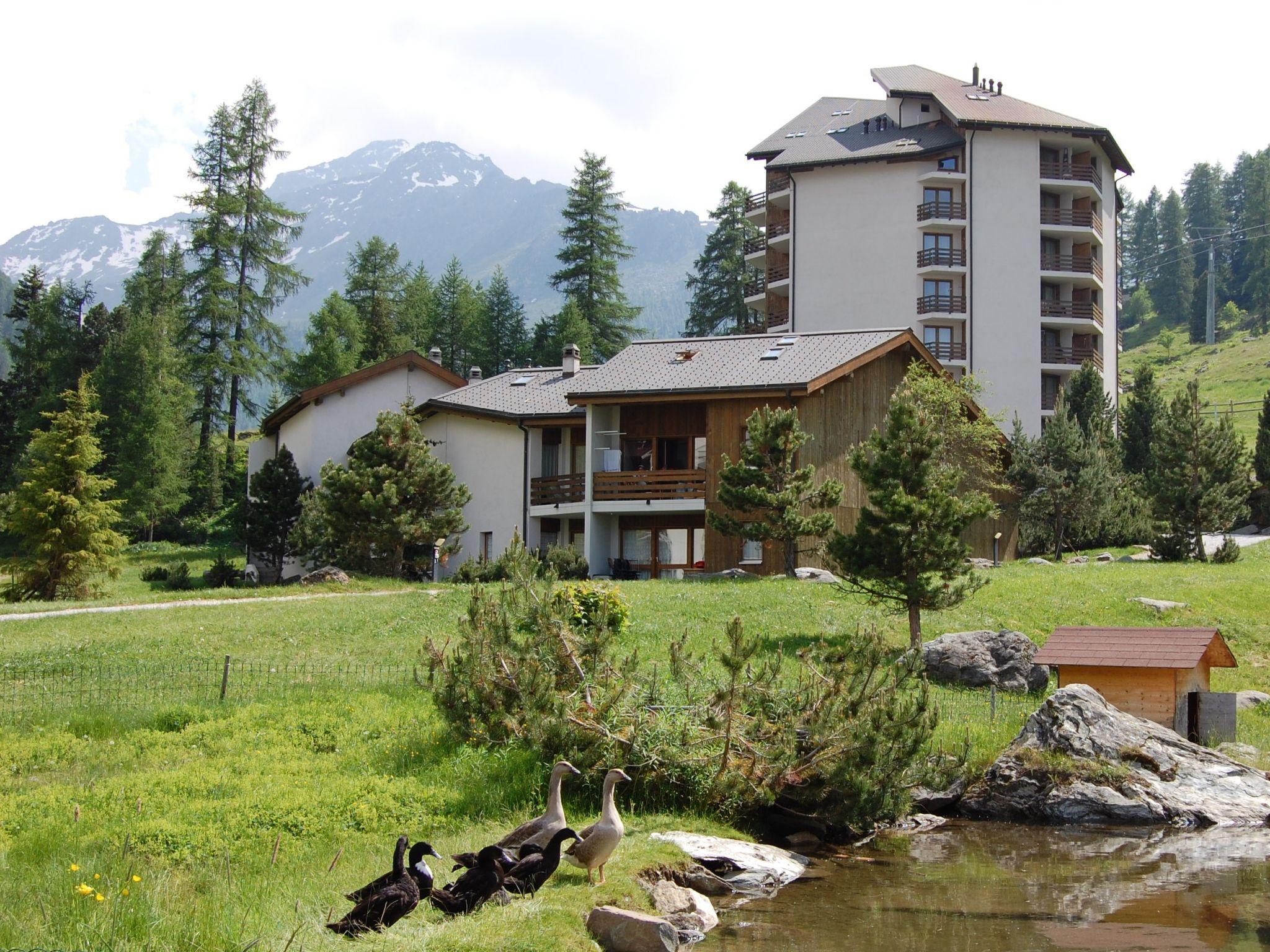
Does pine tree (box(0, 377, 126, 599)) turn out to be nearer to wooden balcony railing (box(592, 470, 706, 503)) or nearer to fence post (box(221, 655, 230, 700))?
wooden balcony railing (box(592, 470, 706, 503))

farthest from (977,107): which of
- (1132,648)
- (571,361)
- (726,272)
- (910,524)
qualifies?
(1132,648)

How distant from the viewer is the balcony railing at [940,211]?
Answer: 60938mm

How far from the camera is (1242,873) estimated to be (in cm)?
1451

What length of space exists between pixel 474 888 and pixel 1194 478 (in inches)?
1266

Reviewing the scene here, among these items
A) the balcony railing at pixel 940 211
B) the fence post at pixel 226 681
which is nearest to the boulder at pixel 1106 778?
the fence post at pixel 226 681

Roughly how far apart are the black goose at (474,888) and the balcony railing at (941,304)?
53608 millimetres

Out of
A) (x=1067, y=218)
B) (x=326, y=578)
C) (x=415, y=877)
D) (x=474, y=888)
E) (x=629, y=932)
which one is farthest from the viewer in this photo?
(x=1067, y=218)

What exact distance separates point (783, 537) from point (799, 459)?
488cm

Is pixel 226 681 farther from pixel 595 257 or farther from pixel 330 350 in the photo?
pixel 595 257

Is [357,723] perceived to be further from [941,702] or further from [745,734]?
[941,702]

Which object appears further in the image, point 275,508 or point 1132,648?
point 275,508

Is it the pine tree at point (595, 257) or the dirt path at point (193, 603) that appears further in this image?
the pine tree at point (595, 257)

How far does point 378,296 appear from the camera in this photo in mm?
70875

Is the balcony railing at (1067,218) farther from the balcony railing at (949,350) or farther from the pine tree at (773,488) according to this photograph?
the pine tree at (773,488)
